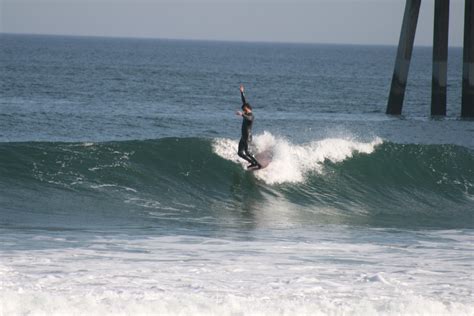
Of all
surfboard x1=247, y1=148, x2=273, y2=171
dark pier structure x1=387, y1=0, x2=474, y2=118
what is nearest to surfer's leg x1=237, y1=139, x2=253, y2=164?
surfboard x1=247, y1=148, x2=273, y2=171

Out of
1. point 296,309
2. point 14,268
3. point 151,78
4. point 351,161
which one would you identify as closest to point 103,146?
point 351,161

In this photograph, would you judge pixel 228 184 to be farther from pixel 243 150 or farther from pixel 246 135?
pixel 246 135

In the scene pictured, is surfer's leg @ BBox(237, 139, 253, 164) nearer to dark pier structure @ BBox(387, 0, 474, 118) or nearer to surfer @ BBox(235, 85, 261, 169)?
surfer @ BBox(235, 85, 261, 169)

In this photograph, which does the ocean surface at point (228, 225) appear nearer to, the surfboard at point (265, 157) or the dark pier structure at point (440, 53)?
the surfboard at point (265, 157)

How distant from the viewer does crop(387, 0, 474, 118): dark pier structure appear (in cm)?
3319

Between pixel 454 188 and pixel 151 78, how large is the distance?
167 ft

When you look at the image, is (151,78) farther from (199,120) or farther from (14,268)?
(14,268)

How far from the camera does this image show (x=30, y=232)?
11922 millimetres

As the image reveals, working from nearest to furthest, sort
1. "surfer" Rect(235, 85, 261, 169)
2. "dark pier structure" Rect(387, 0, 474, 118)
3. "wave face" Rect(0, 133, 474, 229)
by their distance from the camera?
"wave face" Rect(0, 133, 474, 229) → "surfer" Rect(235, 85, 261, 169) → "dark pier structure" Rect(387, 0, 474, 118)

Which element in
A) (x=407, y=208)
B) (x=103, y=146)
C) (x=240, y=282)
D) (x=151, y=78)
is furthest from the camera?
(x=151, y=78)

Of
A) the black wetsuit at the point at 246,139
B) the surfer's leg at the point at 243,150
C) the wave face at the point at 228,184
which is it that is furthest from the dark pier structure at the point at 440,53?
the surfer's leg at the point at 243,150

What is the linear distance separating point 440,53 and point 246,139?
64.6 feet

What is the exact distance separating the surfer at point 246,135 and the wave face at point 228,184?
53cm

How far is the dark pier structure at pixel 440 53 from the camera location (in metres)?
33.2
